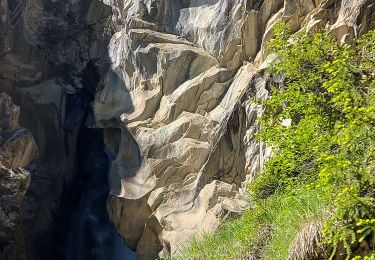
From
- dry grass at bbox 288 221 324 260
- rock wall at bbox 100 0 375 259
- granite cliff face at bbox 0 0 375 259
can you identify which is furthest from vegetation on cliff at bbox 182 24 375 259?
rock wall at bbox 100 0 375 259

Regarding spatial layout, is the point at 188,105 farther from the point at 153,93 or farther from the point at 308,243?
the point at 308,243

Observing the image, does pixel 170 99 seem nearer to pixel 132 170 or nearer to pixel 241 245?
pixel 132 170

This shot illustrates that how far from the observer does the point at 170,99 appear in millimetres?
24984

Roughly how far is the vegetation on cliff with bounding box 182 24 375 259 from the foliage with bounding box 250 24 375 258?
16 millimetres

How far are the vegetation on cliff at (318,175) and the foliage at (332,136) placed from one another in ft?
0.05

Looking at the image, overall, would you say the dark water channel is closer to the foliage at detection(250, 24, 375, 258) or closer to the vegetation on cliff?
the vegetation on cliff

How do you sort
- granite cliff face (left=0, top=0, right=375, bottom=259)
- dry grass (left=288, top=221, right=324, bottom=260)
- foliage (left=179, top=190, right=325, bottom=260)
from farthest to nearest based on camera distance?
granite cliff face (left=0, top=0, right=375, bottom=259)
foliage (left=179, top=190, right=325, bottom=260)
dry grass (left=288, top=221, right=324, bottom=260)

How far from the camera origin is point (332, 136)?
866cm

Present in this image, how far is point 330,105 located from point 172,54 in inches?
660

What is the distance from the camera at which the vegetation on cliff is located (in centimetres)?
679

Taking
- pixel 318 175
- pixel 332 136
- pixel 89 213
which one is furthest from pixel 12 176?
pixel 318 175

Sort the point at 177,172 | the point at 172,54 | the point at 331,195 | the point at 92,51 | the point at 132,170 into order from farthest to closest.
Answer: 1. the point at 92,51
2. the point at 172,54
3. the point at 132,170
4. the point at 177,172
5. the point at 331,195

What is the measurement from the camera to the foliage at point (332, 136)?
22.0ft

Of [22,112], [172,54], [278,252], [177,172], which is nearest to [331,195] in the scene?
[278,252]
